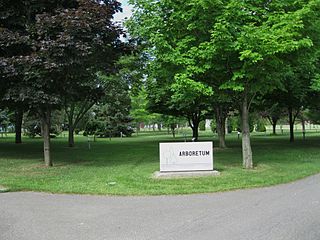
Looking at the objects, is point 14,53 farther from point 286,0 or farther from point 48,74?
point 286,0

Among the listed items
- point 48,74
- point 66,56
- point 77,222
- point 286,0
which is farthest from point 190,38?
point 77,222

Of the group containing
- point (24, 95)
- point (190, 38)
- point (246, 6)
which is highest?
point (246, 6)

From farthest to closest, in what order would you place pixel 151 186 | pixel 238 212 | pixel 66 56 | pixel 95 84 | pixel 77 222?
pixel 95 84, pixel 66 56, pixel 151 186, pixel 238 212, pixel 77 222

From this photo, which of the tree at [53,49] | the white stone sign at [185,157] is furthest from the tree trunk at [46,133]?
the white stone sign at [185,157]

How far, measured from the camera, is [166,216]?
6.88m

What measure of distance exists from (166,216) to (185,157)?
5.18 m

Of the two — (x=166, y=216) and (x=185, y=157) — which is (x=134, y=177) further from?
(x=166, y=216)

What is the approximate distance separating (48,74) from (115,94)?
14.9 metres

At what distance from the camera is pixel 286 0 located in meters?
12.5

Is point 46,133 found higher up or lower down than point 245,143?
higher up

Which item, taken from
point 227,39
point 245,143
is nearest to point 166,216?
point 227,39

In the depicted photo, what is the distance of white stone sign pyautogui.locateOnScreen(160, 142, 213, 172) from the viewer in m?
11.9

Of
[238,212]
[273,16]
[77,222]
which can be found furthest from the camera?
[273,16]

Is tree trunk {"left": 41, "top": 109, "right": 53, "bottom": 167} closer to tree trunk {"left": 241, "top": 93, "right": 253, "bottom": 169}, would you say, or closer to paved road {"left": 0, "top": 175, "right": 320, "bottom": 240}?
paved road {"left": 0, "top": 175, "right": 320, "bottom": 240}
